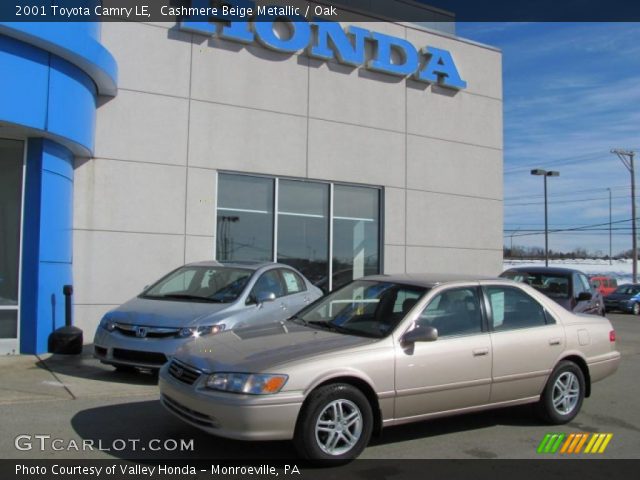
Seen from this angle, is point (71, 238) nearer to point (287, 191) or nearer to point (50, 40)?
point (50, 40)

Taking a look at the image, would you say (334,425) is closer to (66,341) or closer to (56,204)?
(66,341)

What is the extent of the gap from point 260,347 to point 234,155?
8.10 meters

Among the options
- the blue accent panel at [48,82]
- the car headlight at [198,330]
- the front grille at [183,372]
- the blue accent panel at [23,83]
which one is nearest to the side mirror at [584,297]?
the car headlight at [198,330]

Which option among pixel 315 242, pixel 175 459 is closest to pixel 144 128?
pixel 315 242

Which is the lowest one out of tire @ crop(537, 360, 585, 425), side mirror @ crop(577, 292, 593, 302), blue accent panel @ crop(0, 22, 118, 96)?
tire @ crop(537, 360, 585, 425)

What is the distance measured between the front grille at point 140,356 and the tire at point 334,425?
3147 millimetres

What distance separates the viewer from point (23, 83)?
8.98 meters

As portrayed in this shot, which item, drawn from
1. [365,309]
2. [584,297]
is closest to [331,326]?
[365,309]

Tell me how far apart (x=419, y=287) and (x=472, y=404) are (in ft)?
3.74

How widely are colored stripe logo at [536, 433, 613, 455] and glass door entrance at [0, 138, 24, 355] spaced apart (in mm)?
7681

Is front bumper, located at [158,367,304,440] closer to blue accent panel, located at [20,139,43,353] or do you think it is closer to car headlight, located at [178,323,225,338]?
car headlight, located at [178,323,225,338]

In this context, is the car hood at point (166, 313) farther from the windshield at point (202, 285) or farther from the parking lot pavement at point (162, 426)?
the parking lot pavement at point (162, 426)

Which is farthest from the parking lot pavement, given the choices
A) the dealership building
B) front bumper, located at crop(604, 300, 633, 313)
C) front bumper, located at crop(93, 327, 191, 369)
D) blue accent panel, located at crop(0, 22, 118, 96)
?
front bumper, located at crop(604, 300, 633, 313)

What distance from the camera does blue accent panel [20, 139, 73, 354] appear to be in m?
9.59
